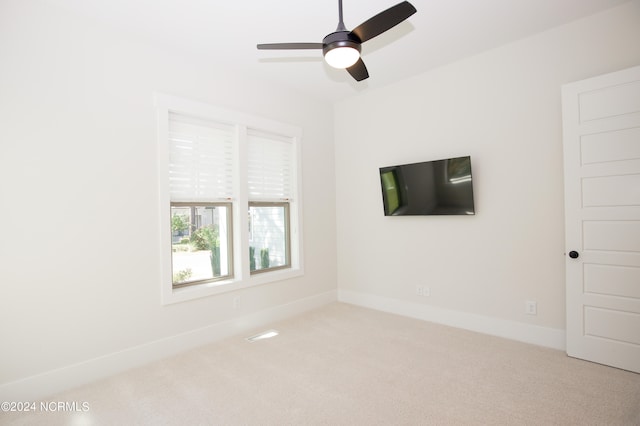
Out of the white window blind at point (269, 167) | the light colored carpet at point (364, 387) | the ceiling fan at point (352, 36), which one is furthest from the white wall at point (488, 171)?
the ceiling fan at point (352, 36)

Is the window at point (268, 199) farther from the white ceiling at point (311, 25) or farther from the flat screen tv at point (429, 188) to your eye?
the flat screen tv at point (429, 188)

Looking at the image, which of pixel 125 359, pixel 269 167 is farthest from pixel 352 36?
pixel 125 359

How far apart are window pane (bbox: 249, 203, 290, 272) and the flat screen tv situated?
1.41 meters

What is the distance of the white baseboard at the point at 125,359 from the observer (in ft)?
7.97

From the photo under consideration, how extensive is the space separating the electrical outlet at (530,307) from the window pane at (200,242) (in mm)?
3191

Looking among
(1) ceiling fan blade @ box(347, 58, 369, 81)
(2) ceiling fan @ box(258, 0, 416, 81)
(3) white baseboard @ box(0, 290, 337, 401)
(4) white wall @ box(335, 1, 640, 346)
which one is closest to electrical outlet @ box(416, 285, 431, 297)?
(4) white wall @ box(335, 1, 640, 346)

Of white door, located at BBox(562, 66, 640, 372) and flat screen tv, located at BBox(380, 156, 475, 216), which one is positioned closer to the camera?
white door, located at BBox(562, 66, 640, 372)

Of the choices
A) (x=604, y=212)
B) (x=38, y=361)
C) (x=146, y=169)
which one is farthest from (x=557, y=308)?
(x=38, y=361)

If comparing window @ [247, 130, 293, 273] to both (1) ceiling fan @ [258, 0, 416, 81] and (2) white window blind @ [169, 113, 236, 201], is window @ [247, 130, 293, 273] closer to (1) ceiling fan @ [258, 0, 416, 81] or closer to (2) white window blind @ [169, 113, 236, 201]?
(2) white window blind @ [169, 113, 236, 201]

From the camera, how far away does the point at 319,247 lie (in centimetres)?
475

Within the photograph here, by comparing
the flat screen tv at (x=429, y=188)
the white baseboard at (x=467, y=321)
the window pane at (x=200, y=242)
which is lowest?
the white baseboard at (x=467, y=321)

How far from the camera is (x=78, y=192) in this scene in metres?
2.68

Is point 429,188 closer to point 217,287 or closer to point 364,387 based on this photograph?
point 364,387

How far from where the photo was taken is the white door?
2.65 m
